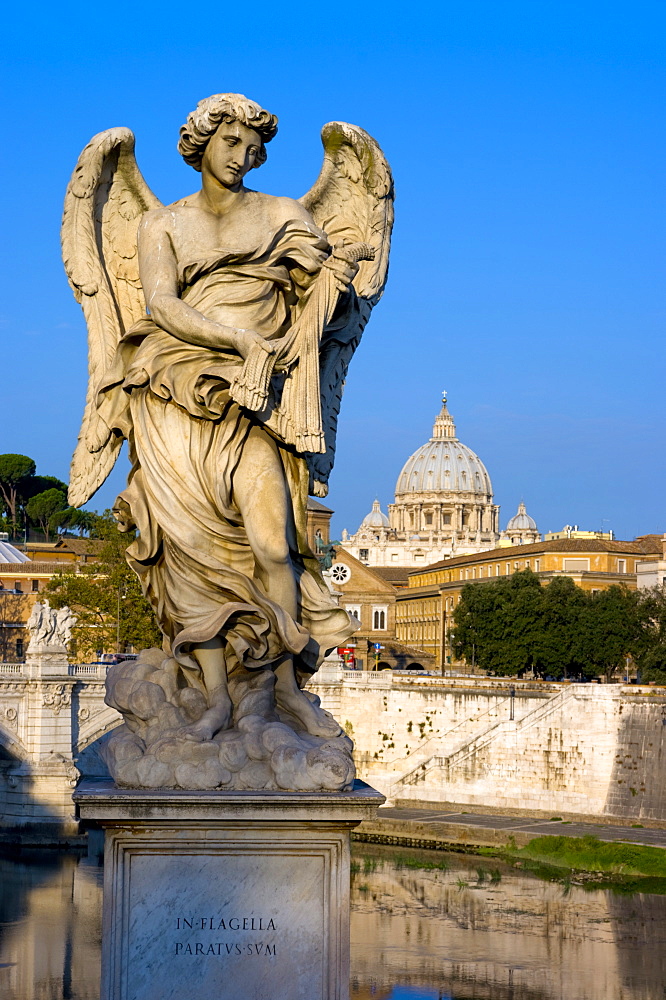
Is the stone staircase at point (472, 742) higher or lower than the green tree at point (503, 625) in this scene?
lower

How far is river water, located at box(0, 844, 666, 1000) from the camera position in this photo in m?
21.8

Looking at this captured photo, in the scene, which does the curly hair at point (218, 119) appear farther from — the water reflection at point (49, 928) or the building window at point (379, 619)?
the building window at point (379, 619)

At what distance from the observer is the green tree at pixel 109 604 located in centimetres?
4312

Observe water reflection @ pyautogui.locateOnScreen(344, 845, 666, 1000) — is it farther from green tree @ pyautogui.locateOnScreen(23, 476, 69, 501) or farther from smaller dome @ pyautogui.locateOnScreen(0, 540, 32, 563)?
green tree @ pyautogui.locateOnScreen(23, 476, 69, 501)

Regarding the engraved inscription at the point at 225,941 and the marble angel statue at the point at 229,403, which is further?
the marble angel statue at the point at 229,403

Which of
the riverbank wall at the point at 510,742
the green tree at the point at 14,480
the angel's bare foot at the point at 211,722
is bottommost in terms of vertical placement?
the riverbank wall at the point at 510,742

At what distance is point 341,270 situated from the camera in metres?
5.36

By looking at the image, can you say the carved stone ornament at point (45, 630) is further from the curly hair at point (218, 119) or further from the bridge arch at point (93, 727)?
the curly hair at point (218, 119)

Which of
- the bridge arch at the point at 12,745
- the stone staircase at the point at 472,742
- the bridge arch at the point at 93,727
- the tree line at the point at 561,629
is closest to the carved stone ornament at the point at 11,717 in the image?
the bridge arch at the point at 12,745

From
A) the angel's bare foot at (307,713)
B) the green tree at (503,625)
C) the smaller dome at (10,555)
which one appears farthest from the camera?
the smaller dome at (10,555)

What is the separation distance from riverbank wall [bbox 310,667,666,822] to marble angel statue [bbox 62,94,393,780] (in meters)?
29.7

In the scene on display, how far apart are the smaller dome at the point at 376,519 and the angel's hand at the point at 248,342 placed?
138 m

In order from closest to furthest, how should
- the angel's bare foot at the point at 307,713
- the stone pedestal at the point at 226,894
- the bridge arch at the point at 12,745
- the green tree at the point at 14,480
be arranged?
the stone pedestal at the point at 226,894
the angel's bare foot at the point at 307,713
the bridge arch at the point at 12,745
the green tree at the point at 14,480

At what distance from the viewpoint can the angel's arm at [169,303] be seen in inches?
203
